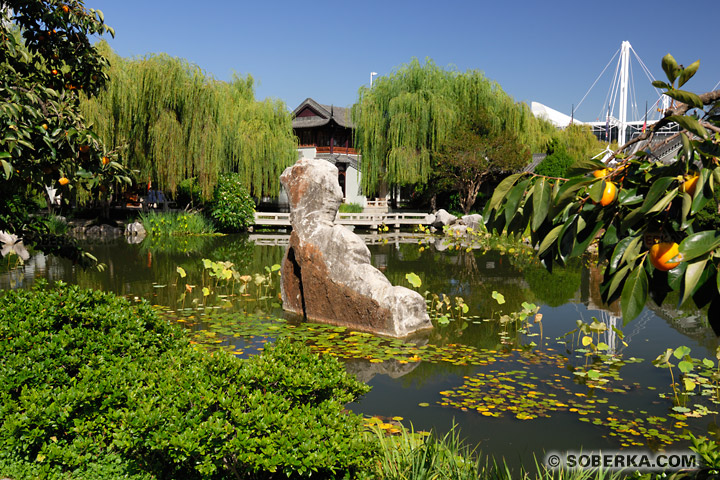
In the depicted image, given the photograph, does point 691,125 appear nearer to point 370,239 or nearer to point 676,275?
point 676,275

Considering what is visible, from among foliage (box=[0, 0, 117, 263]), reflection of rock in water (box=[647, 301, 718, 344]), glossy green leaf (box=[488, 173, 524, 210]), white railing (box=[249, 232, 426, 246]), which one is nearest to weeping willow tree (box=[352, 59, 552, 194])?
white railing (box=[249, 232, 426, 246])

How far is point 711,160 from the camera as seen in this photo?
169cm

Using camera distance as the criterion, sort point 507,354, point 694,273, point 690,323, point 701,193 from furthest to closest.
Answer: point 690,323 → point 507,354 → point 701,193 → point 694,273

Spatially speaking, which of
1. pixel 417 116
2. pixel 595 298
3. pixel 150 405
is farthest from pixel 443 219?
pixel 150 405

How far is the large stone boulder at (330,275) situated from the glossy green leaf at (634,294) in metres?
5.77

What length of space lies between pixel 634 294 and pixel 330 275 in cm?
635

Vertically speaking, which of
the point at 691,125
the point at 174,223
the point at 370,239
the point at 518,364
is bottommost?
the point at 518,364

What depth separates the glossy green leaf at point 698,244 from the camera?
1501 mm

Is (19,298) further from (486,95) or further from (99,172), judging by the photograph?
(486,95)

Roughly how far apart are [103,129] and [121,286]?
33.5 feet

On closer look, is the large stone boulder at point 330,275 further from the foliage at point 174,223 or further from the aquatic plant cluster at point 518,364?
A: the foliage at point 174,223

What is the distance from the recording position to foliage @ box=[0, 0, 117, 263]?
3754 millimetres

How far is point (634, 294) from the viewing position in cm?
163

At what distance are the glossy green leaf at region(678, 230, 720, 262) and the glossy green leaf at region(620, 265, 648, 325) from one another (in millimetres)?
147
